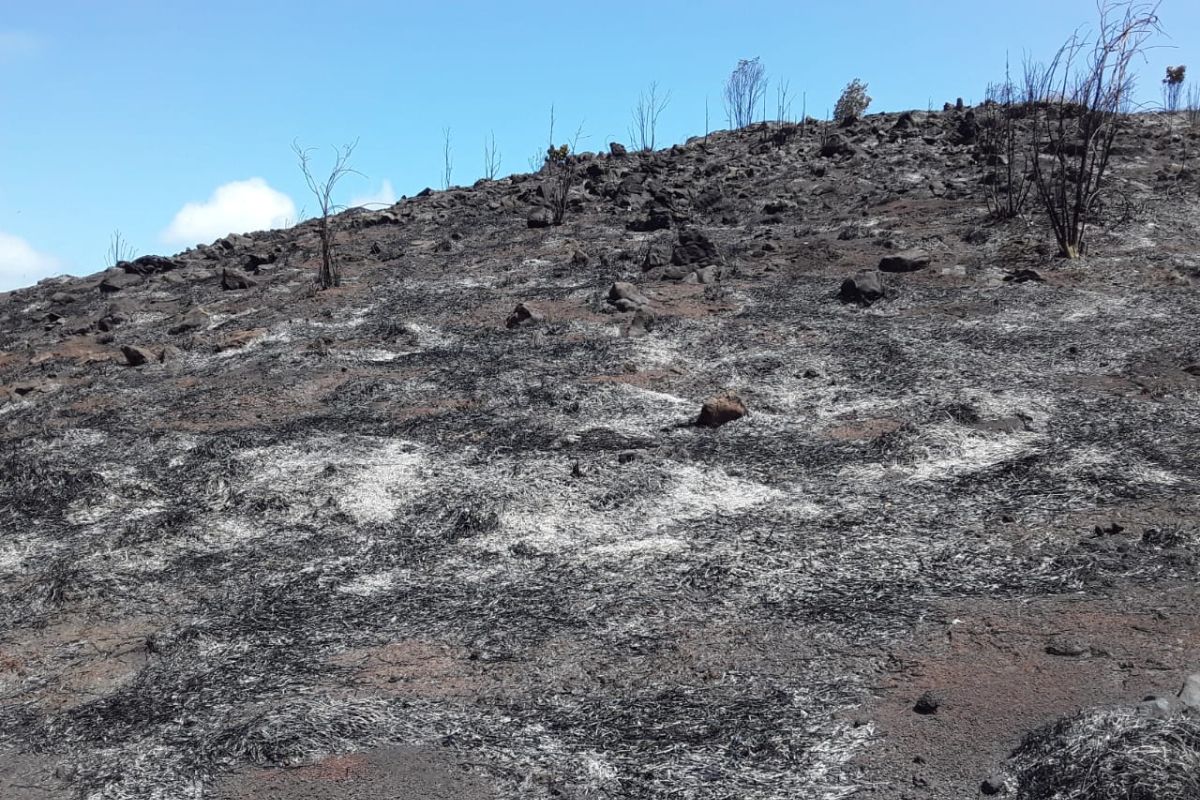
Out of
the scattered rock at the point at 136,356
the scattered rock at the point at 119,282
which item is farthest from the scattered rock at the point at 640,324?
the scattered rock at the point at 119,282

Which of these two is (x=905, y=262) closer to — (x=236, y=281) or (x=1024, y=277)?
(x=1024, y=277)

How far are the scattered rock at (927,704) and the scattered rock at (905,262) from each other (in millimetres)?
8592

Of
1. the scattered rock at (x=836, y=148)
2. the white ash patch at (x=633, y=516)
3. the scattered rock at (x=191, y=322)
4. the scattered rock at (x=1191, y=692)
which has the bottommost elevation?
the scattered rock at (x=1191, y=692)

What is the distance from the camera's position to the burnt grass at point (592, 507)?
400cm

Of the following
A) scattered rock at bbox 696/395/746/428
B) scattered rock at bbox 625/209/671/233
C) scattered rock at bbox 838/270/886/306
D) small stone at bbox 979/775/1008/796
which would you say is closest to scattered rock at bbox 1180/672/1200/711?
small stone at bbox 979/775/1008/796

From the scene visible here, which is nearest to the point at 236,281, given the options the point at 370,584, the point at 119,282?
the point at 119,282

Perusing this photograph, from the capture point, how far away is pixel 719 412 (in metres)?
7.47

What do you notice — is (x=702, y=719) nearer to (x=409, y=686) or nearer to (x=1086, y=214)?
(x=409, y=686)

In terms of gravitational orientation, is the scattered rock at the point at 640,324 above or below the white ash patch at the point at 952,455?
above

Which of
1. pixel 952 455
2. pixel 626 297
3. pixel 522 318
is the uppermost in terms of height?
pixel 626 297

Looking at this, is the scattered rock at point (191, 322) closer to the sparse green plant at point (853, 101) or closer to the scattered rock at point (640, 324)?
the scattered rock at point (640, 324)

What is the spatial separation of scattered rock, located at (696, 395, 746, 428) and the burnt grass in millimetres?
143

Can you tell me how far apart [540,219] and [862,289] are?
772 cm

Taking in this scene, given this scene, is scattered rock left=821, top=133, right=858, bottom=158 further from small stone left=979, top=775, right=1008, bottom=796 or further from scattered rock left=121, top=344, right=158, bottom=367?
small stone left=979, top=775, right=1008, bottom=796
